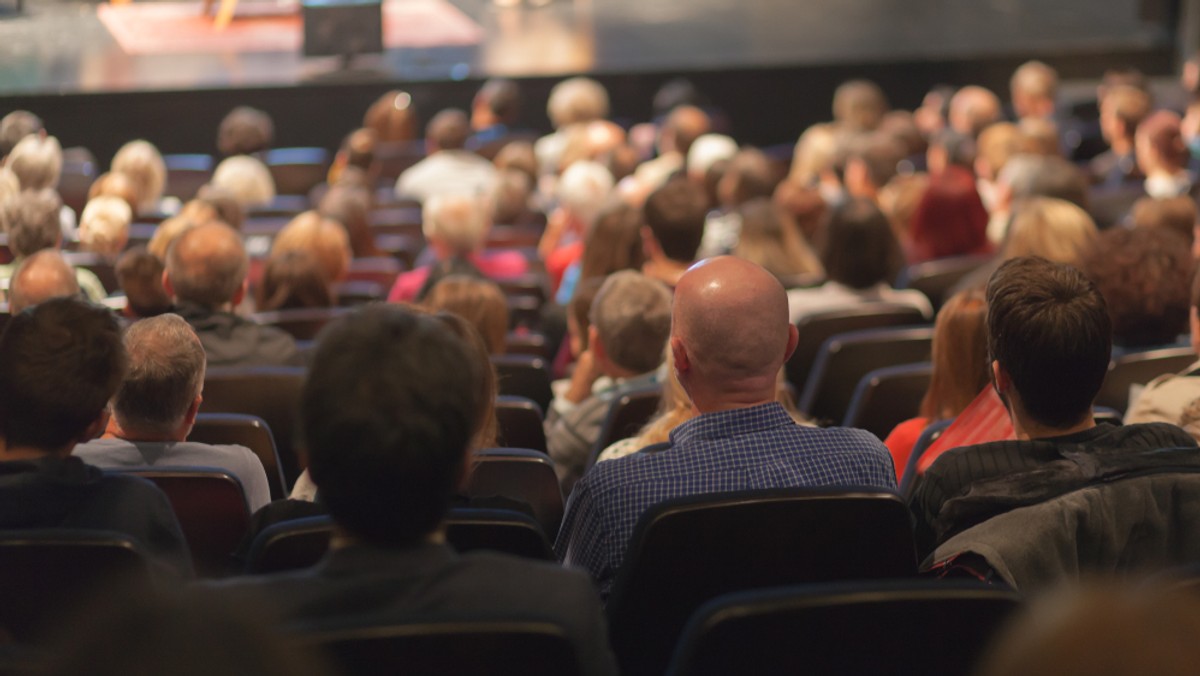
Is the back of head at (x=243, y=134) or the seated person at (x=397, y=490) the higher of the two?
the seated person at (x=397, y=490)

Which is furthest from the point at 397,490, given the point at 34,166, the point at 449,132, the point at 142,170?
the point at 449,132

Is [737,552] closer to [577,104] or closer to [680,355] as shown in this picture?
[680,355]

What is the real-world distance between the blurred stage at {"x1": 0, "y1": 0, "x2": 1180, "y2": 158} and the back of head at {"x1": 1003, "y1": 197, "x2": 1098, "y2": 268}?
614 centimetres

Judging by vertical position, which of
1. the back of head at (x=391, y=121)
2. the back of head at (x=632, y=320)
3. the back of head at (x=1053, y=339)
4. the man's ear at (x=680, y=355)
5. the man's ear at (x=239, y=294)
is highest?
the back of head at (x=1053, y=339)

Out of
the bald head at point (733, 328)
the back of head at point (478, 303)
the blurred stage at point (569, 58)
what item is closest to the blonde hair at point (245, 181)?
the blurred stage at point (569, 58)

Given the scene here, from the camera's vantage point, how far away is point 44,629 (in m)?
1.89

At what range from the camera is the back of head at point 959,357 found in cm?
302

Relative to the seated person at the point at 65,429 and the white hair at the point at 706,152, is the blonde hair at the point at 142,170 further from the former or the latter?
the seated person at the point at 65,429

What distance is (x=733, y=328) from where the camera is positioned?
2.43 metres

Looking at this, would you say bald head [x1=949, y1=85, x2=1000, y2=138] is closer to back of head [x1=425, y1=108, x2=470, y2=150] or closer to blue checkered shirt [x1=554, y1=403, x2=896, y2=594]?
back of head [x1=425, y1=108, x2=470, y2=150]

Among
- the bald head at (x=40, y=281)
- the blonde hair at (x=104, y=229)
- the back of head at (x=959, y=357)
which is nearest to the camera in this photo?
the back of head at (x=959, y=357)

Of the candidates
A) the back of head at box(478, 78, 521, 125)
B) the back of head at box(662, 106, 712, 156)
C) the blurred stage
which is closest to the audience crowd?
the back of head at box(662, 106, 712, 156)

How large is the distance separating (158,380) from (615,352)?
125 cm

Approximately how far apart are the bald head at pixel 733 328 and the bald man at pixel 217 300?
1703mm
